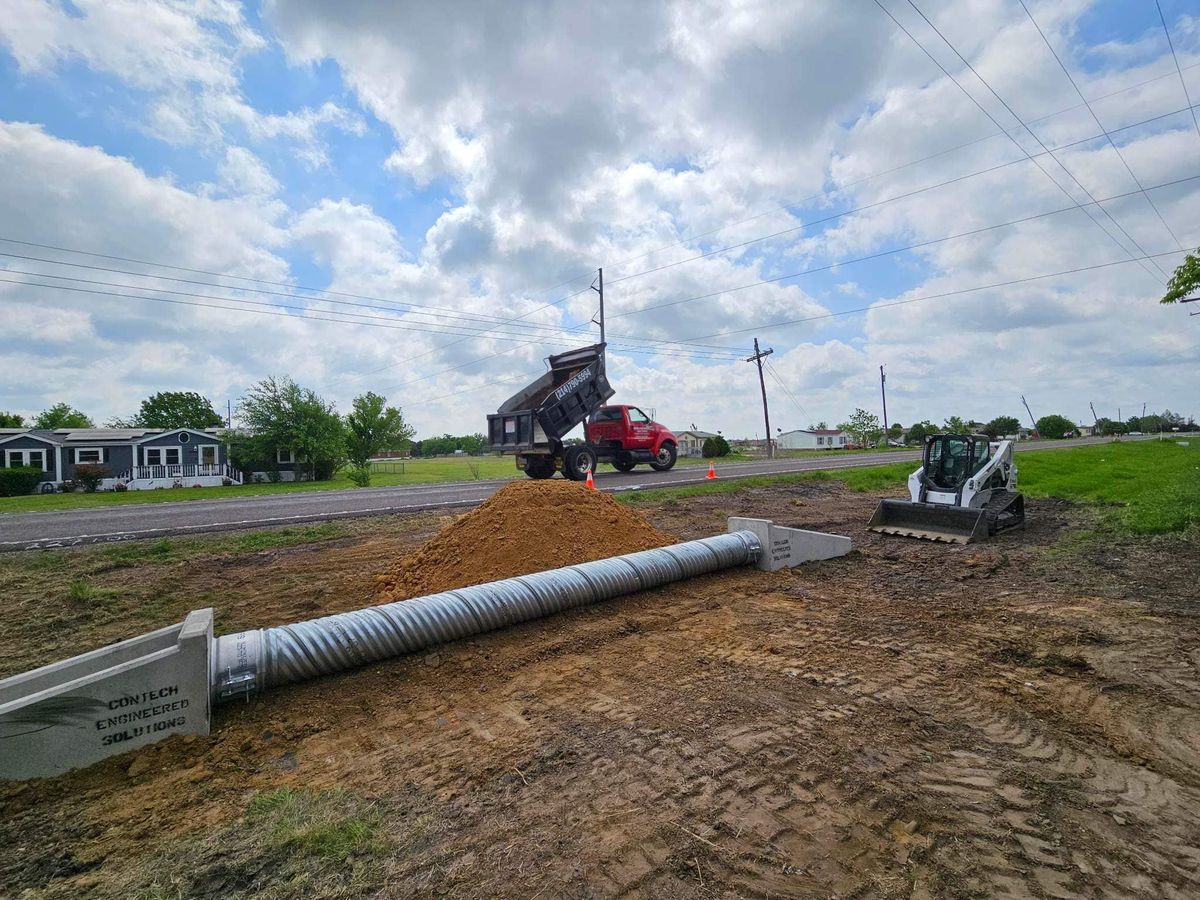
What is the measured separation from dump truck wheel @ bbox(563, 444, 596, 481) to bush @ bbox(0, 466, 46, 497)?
30.0m

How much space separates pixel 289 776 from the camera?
9.67 feet

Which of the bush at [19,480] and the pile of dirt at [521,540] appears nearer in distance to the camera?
the pile of dirt at [521,540]

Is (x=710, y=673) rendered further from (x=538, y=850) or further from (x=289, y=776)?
(x=289, y=776)

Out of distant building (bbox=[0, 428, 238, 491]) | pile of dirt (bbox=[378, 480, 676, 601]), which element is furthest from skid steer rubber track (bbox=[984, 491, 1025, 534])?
distant building (bbox=[0, 428, 238, 491])

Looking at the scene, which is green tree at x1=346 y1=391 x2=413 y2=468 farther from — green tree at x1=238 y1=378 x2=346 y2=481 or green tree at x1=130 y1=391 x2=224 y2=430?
green tree at x1=130 y1=391 x2=224 y2=430

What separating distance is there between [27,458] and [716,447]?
Result: 40.1 meters

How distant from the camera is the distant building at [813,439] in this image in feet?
309

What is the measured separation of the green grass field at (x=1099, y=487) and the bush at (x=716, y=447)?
1667 centimetres

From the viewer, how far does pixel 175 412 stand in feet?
238

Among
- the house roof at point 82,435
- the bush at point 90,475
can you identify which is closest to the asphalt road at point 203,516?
the bush at point 90,475

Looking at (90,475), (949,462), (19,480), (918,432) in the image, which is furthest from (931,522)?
(918,432)

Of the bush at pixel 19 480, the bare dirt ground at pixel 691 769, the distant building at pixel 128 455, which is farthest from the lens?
the distant building at pixel 128 455

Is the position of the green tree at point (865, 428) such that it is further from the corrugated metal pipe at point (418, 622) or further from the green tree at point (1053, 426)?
the corrugated metal pipe at point (418, 622)

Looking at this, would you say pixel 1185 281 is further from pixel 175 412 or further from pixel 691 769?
pixel 175 412
